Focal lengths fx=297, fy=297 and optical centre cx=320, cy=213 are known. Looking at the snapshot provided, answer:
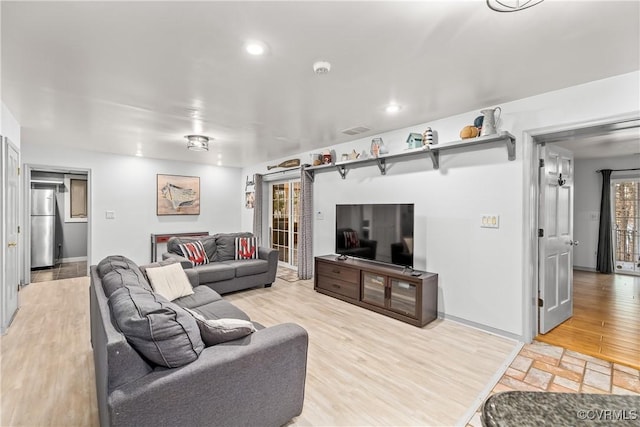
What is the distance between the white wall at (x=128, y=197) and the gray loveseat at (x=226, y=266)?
5.88 ft

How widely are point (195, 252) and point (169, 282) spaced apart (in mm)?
1631

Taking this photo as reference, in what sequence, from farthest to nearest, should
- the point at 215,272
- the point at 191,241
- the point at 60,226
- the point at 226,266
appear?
1. the point at 60,226
2. the point at 191,241
3. the point at 226,266
4. the point at 215,272

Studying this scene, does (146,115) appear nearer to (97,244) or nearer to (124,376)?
(124,376)

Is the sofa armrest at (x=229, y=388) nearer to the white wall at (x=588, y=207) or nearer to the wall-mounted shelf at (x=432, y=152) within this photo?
the wall-mounted shelf at (x=432, y=152)

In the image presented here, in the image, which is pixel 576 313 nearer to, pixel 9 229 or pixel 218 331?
pixel 218 331

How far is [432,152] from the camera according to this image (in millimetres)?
3465

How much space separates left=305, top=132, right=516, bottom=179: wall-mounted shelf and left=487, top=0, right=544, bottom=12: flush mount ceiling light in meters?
1.47

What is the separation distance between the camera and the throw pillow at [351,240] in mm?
4205

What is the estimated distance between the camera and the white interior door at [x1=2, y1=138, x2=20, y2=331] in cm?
308

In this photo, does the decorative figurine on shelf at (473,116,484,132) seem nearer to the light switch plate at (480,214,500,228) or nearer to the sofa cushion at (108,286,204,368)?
the light switch plate at (480,214,500,228)

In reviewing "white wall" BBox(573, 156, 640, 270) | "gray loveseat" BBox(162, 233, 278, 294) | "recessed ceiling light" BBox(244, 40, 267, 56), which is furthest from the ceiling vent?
"white wall" BBox(573, 156, 640, 270)

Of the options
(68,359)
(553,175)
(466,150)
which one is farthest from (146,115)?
(553,175)

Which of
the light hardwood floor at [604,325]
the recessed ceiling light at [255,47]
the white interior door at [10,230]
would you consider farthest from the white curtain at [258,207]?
the light hardwood floor at [604,325]

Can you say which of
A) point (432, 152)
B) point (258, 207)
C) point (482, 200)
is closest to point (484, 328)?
point (482, 200)
